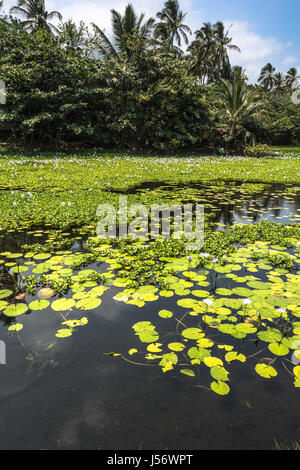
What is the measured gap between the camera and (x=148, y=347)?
6.24 ft

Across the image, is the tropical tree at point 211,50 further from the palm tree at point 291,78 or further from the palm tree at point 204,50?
the palm tree at point 291,78

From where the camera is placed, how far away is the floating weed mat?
1.82 meters

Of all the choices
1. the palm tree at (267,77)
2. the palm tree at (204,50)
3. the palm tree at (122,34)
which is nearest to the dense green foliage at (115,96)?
the palm tree at (122,34)

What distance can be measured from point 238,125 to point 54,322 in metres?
20.9

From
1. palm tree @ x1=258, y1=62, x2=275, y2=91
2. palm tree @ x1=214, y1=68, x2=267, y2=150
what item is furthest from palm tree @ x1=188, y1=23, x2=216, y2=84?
palm tree @ x1=258, y1=62, x2=275, y2=91

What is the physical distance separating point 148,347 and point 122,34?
73.4 feet

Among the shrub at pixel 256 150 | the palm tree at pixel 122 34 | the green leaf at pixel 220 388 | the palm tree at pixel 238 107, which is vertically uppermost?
the palm tree at pixel 122 34

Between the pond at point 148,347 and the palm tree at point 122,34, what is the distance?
1934 cm

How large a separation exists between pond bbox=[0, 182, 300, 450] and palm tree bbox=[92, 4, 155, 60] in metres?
19.3

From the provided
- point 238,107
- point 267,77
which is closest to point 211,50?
point 238,107

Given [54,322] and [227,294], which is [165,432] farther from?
[227,294]

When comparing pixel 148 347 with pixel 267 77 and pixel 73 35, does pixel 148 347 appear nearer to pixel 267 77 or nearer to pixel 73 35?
pixel 73 35

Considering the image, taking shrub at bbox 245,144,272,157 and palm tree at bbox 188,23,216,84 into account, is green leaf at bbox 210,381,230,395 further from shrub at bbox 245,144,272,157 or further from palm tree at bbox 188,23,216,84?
palm tree at bbox 188,23,216,84

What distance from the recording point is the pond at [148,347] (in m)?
1.38
